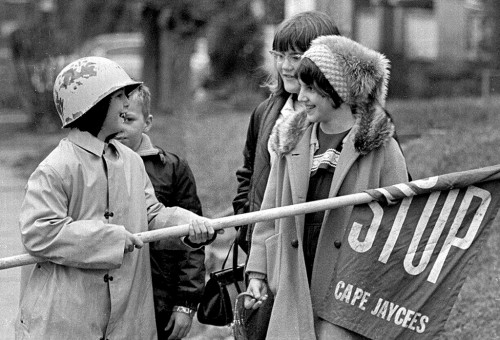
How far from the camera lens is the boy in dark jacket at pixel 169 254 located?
16.4 feet

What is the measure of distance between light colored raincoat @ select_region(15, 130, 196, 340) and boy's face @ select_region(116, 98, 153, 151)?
0.53 meters

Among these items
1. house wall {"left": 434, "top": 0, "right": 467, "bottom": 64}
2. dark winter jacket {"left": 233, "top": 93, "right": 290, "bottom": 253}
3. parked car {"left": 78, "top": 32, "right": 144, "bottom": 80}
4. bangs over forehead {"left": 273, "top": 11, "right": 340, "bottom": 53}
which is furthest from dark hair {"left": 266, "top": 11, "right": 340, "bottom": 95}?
parked car {"left": 78, "top": 32, "right": 144, "bottom": 80}

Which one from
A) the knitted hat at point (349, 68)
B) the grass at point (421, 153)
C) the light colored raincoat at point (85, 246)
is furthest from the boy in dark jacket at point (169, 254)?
the grass at point (421, 153)

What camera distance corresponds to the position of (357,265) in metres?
4.44

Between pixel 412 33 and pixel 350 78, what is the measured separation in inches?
767

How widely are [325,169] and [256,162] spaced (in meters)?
0.74

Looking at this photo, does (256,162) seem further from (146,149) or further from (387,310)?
(387,310)

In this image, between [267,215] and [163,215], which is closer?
[267,215]

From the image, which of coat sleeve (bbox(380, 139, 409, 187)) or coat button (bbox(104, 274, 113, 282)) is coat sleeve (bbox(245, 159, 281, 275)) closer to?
coat sleeve (bbox(380, 139, 409, 187))

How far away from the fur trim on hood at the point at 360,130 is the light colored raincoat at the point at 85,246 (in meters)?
0.54

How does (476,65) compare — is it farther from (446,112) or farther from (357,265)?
(357,265)

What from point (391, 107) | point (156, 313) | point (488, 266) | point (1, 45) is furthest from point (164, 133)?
point (1, 45)

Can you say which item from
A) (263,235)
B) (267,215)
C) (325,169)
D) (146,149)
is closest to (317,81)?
(325,169)

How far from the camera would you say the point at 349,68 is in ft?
14.8
